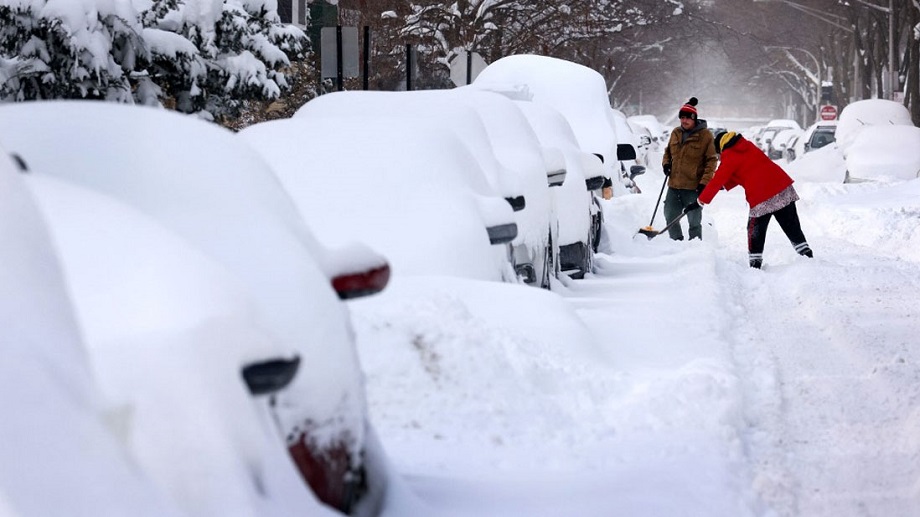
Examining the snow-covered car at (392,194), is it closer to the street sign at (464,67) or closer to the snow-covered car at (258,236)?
the snow-covered car at (258,236)

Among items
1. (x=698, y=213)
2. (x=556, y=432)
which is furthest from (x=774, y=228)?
(x=556, y=432)

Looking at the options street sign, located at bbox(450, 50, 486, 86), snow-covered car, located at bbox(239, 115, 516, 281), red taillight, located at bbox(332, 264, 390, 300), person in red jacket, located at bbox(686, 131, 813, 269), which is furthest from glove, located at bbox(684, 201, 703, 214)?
red taillight, located at bbox(332, 264, 390, 300)

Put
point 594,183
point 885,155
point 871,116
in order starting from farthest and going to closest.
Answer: point 871,116 < point 885,155 < point 594,183

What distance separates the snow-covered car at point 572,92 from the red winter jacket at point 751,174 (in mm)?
5826

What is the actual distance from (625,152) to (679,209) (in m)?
2.15

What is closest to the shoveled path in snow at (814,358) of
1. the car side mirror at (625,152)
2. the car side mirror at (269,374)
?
the car side mirror at (625,152)

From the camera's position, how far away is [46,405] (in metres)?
1.90

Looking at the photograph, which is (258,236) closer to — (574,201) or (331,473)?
(331,473)

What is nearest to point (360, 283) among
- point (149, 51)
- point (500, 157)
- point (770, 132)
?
point (500, 157)

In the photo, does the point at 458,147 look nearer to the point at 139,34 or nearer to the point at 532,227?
the point at 532,227

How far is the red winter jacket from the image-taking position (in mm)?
13836

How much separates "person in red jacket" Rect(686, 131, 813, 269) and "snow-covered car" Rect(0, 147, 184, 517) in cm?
1194

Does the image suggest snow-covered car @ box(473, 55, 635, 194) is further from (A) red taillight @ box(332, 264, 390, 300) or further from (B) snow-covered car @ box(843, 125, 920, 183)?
(A) red taillight @ box(332, 264, 390, 300)

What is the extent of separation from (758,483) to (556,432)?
0.96 meters
